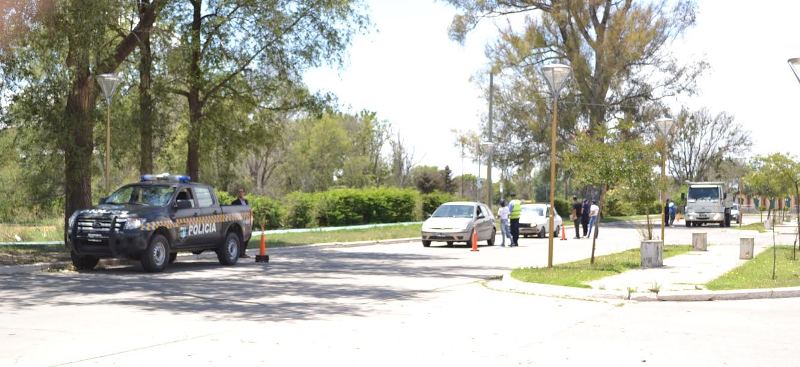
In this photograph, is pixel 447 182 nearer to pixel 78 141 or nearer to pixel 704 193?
pixel 704 193

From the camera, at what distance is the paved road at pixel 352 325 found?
8.30m

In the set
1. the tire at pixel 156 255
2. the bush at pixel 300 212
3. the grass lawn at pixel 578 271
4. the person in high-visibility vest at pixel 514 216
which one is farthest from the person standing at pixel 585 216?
the tire at pixel 156 255

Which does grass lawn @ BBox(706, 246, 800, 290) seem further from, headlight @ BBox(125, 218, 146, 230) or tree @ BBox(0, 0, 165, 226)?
tree @ BBox(0, 0, 165, 226)

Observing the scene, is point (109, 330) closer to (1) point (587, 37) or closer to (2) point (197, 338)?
(2) point (197, 338)

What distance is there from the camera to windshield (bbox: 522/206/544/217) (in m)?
38.5

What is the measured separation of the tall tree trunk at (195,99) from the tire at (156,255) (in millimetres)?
8617

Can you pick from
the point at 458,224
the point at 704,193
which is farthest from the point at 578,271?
the point at 704,193

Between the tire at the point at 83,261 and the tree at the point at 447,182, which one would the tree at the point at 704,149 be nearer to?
the tree at the point at 447,182

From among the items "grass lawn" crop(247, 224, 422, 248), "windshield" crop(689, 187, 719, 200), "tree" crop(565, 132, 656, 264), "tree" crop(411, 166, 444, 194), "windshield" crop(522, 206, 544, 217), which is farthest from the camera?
"tree" crop(411, 166, 444, 194)

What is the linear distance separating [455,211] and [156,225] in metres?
14.4

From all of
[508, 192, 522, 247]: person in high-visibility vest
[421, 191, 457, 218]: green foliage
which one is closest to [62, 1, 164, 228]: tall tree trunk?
[508, 192, 522, 247]: person in high-visibility vest

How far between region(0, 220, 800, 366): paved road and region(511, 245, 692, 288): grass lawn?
105cm

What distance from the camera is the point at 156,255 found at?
18000 mm

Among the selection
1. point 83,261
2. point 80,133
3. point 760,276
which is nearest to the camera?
point 760,276
